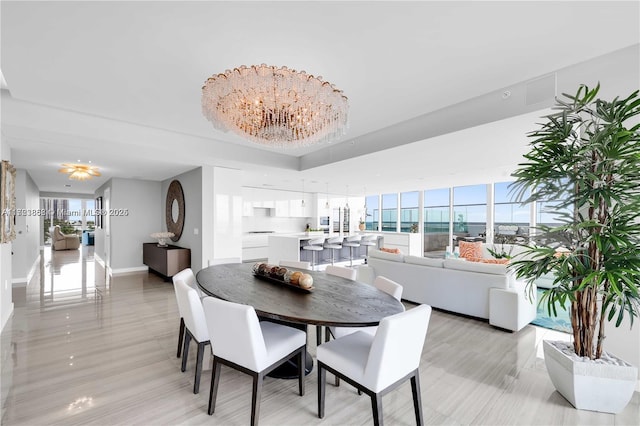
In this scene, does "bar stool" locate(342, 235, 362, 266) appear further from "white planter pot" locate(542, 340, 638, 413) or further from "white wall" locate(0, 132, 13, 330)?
"white wall" locate(0, 132, 13, 330)

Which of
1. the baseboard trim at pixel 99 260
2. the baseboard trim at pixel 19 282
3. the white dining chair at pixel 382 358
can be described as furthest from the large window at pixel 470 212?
the baseboard trim at pixel 19 282

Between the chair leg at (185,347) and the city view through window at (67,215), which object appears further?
the city view through window at (67,215)

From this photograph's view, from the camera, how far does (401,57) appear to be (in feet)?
7.32

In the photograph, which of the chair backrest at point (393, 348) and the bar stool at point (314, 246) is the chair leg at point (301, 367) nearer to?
the chair backrest at point (393, 348)

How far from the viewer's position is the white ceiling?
1.76 m

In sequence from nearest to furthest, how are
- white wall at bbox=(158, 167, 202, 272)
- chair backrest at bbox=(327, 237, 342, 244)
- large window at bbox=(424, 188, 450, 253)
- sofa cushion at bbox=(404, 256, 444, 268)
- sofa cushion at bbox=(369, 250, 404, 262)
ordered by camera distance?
sofa cushion at bbox=(404, 256, 444, 268)
sofa cushion at bbox=(369, 250, 404, 262)
white wall at bbox=(158, 167, 202, 272)
chair backrest at bbox=(327, 237, 342, 244)
large window at bbox=(424, 188, 450, 253)

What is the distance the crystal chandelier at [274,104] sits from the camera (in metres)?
1.92

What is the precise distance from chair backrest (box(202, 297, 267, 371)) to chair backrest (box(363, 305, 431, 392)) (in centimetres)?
67

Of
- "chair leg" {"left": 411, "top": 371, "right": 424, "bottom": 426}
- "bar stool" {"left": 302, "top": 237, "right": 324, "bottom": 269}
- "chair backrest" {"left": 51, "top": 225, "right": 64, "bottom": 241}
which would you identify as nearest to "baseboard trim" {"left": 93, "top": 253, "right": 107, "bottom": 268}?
"chair backrest" {"left": 51, "top": 225, "right": 64, "bottom": 241}

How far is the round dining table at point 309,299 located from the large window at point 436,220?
7.57 m

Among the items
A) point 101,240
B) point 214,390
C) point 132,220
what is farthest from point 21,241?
point 214,390

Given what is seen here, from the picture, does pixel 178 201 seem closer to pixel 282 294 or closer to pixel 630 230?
pixel 282 294

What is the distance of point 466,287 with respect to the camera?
3.70m

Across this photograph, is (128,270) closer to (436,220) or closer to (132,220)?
(132,220)
